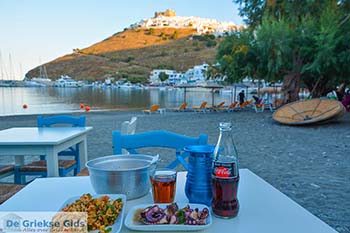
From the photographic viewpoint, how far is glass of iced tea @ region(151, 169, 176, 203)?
97 centimetres

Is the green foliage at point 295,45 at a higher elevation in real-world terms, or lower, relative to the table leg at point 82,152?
higher

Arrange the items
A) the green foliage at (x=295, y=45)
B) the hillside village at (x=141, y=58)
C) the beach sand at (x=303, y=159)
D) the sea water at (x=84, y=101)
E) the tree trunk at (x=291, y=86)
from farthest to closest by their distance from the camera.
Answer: the hillside village at (x=141, y=58)
the sea water at (x=84, y=101)
the tree trunk at (x=291, y=86)
the green foliage at (x=295, y=45)
the beach sand at (x=303, y=159)

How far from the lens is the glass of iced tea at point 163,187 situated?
969mm

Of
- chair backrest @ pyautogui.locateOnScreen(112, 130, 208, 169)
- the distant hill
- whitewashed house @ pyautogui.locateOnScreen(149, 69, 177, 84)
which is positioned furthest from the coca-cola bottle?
the distant hill

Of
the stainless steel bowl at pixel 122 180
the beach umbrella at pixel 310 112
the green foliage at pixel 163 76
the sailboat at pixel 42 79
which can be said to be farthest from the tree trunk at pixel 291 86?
the sailboat at pixel 42 79

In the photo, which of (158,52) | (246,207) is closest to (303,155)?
(246,207)

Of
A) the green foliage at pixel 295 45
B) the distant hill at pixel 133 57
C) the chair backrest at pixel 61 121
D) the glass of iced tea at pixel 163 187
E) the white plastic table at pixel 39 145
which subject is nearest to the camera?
the glass of iced tea at pixel 163 187

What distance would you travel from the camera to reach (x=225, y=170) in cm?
86

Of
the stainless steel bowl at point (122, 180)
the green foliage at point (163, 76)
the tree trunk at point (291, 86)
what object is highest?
the green foliage at point (163, 76)

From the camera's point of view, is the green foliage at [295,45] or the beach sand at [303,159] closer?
→ the beach sand at [303,159]

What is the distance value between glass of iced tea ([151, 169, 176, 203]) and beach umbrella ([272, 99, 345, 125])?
7.63 m

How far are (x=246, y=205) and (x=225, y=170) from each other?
0.65 ft

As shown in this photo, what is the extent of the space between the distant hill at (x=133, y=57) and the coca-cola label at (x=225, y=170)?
205 ft

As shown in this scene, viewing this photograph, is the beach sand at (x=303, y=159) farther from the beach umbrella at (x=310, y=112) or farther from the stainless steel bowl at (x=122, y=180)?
the stainless steel bowl at (x=122, y=180)
